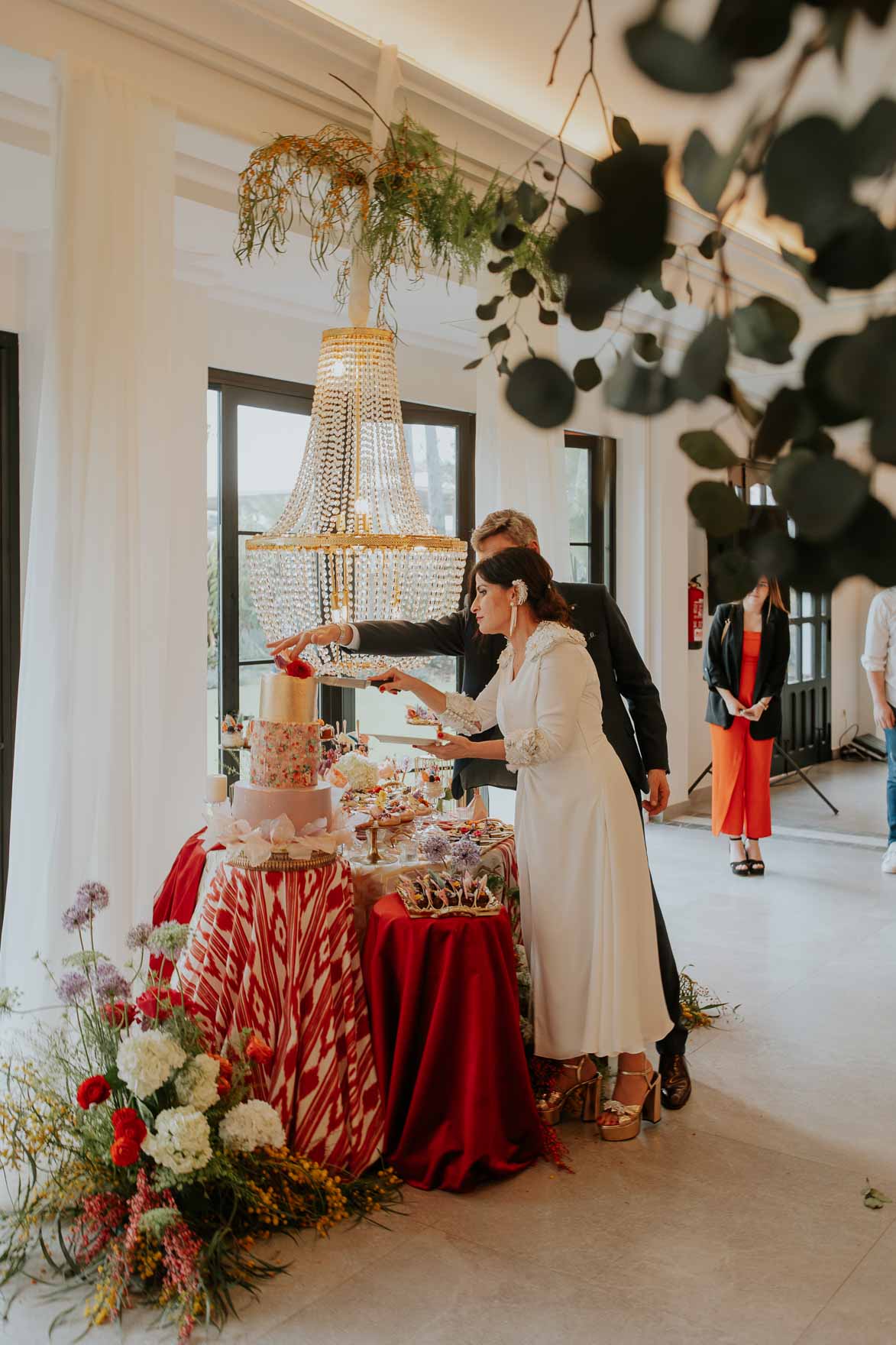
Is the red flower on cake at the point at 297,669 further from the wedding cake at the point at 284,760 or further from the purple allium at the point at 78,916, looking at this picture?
the purple allium at the point at 78,916

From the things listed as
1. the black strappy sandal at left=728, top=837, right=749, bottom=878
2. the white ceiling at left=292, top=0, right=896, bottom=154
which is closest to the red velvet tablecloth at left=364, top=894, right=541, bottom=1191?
the white ceiling at left=292, top=0, right=896, bottom=154

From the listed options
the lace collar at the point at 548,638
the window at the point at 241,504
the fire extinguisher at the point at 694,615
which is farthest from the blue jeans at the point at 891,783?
the lace collar at the point at 548,638

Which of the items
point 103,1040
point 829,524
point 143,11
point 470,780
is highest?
point 143,11

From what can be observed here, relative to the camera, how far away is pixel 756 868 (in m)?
6.25

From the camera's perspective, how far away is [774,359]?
30 centimetres

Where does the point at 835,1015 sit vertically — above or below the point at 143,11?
below

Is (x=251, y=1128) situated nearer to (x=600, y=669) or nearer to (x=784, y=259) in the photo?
(x=600, y=669)

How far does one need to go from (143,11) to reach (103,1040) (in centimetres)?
290

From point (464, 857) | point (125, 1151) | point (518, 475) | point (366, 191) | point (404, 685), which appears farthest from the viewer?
point (518, 475)

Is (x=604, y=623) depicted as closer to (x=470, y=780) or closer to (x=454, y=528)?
(x=470, y=780)

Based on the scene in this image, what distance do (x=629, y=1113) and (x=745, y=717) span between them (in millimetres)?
3318

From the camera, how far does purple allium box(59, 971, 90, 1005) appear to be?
260 cm

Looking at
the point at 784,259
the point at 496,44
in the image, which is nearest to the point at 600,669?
the point at 496,44

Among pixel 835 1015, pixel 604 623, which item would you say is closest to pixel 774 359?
pixel 604 623
